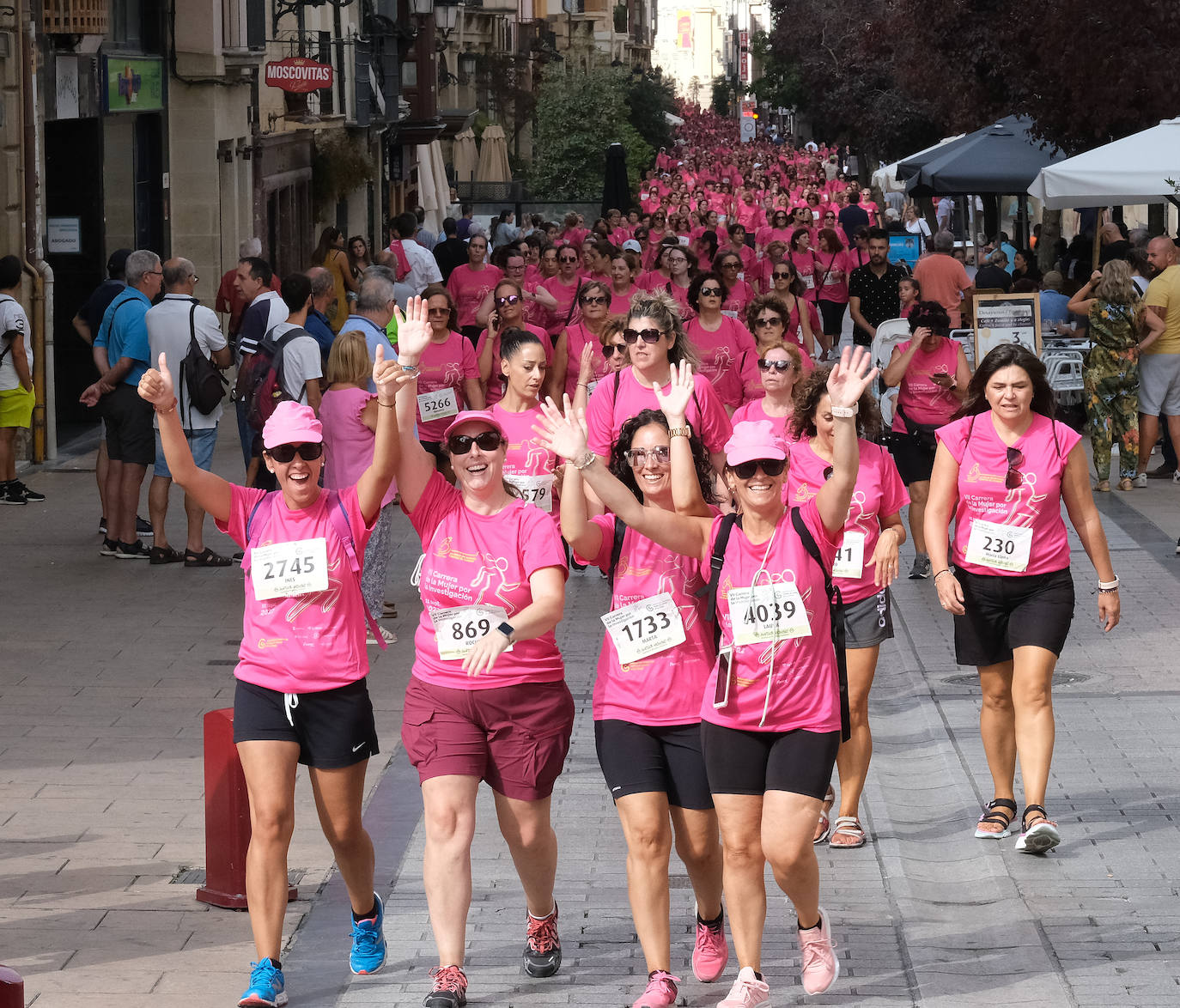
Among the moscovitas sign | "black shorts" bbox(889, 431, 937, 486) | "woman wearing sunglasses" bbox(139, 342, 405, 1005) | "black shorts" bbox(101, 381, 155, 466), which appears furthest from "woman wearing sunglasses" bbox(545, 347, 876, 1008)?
the moscovitas sign

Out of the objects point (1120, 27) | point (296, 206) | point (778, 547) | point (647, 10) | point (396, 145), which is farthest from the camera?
point (647, 10)

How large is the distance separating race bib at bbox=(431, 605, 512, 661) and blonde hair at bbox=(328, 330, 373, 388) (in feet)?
14.8

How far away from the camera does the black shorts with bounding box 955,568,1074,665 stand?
6.94 metres

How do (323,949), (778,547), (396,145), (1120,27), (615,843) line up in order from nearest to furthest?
(778,547), (323,949), (615,843), (1120,27), (396,145)

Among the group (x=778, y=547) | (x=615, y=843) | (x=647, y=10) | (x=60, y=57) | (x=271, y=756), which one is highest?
(x=647, y=10)

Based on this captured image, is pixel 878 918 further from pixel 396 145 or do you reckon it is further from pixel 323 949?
pixel 396 145

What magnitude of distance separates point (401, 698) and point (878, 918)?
352 cm

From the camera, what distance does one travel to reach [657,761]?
17.6 feet

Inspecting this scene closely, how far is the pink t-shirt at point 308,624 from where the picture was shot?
17.8 ft

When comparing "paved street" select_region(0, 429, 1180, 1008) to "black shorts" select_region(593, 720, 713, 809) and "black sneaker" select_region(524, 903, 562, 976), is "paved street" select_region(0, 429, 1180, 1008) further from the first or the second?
"black shorts" select_region(593, 720, 713, 809)

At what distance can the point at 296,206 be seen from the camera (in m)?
30.6

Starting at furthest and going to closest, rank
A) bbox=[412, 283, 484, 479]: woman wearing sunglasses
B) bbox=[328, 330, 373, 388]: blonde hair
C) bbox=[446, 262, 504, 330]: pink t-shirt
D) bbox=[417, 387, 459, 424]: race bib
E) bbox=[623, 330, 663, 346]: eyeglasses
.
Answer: bbox=[446, 262, 504, 330]: pink t-shirt < bbox=[412, 283, 484, 479]: woman wearing sunglasses < bbox=[417, 387, 459, 424]: race bib < bbox=[328, 330, 373, 388]: blonde hair < bbox=[623, 330, 663, 346]: eyeglasses

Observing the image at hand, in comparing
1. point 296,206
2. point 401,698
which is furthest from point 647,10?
point 401,698

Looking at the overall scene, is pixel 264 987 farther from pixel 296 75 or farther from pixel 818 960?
pixel 296 75
